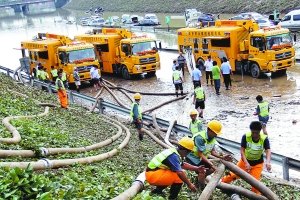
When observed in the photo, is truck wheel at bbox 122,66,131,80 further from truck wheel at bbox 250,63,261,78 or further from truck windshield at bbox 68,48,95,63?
truck wheel at bbox 250,63,261,78

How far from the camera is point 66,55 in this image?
87.1 ft

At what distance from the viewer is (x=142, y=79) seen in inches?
1115

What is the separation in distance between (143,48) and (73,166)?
62.9 feet

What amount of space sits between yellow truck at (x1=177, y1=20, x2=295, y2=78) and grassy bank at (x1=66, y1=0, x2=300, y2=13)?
27.0m

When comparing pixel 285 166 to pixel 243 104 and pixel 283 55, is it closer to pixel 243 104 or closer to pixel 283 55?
pixel 243 104

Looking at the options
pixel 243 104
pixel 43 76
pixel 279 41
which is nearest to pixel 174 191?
pixel 243 104

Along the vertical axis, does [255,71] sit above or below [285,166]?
below

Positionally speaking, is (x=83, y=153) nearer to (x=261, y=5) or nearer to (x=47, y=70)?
(x=47, y=70)

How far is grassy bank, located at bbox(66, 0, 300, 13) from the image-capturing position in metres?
54.2

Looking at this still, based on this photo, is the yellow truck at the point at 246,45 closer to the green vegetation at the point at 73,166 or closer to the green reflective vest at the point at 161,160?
the green vegetation at the point at 73,166

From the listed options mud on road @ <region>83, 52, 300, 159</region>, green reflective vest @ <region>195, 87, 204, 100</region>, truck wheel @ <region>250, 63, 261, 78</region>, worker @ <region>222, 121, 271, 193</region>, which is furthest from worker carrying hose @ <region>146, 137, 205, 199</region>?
truck wheel @ <region>250, 63, 261, 78</region>

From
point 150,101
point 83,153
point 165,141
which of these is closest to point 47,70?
point 150,101

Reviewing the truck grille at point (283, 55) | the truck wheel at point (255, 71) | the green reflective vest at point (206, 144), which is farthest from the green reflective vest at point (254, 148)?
the truck wheel at point (255, 71)

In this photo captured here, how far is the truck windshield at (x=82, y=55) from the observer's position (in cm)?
2673
